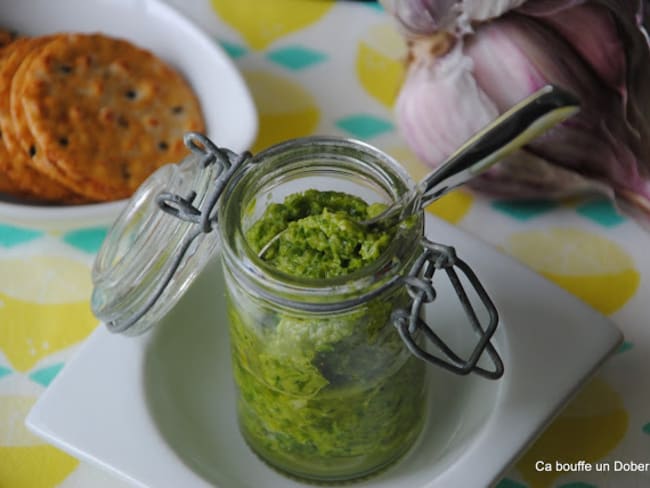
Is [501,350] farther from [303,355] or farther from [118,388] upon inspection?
[118,388]

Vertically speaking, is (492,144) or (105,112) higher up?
(492,144)

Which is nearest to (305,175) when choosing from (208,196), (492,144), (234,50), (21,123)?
(208,196)

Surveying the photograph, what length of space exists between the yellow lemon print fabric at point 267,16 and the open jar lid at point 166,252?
1.89 feet

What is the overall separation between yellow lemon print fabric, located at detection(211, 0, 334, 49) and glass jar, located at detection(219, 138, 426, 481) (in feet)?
2.02

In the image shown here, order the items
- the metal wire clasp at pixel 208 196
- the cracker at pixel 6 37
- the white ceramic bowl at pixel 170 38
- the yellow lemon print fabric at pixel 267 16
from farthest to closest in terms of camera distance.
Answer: the yellow lemon print fabric at pixel 267 16
the cracker at pixel 6 37
the white ceramic bowl at pixel 170 38
the metal wire clasp at pixel 208 196

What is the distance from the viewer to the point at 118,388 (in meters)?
0.84

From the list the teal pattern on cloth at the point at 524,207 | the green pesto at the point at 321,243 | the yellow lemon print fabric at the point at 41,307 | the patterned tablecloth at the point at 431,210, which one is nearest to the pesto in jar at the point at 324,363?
the green pesto at the point at 321,243

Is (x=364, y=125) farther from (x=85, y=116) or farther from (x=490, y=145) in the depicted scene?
(x=490, y=145)

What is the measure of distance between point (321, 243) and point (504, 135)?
165mm

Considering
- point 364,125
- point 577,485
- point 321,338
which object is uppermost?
point 321,338

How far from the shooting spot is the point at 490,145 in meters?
0.70

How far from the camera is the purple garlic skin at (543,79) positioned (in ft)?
3.42

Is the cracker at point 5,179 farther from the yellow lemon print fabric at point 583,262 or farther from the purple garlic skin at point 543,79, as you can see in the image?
the yellow lemon print fabric at point 583,262

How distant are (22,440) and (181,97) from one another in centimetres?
51
